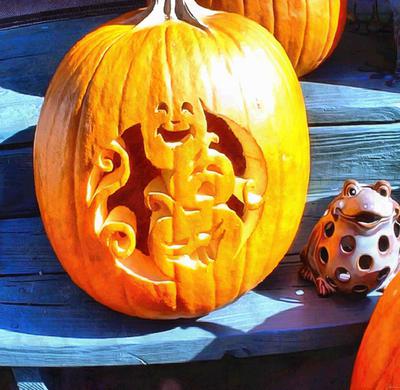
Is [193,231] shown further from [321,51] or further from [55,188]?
[321,51]

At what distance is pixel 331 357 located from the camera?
1.89m

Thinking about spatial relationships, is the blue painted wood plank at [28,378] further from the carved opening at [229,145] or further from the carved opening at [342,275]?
the carved opening at [342,275]

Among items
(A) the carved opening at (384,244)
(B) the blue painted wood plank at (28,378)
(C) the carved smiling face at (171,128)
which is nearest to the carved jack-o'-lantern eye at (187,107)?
(C) the carved smiling face at (171,128)

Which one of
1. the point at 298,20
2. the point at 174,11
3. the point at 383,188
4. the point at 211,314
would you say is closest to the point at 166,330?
the point at 211,314

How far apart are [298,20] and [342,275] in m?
0.65

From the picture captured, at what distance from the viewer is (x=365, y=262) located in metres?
1.40

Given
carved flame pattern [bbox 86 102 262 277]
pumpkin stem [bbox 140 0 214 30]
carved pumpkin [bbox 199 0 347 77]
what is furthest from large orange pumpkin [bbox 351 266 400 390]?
carved pumpkin [bbox 199 0 347 77]

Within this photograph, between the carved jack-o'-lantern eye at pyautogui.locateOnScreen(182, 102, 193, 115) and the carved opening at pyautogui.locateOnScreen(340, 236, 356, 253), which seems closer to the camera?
the carved jack-o'-lantern eye at pyautogui.locateOnScreen(182, 102, 193, 115)

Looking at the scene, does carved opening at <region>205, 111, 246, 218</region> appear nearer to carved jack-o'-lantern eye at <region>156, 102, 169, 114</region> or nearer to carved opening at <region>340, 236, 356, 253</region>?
carved jack-o'-lantern eye at <region>156, 102, 169, 114</region>

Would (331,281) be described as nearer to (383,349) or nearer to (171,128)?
(383,349)

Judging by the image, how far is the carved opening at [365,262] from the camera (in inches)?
54.8

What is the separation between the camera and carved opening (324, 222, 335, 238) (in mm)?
1416

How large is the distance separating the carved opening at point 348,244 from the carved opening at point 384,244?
0.19 ft

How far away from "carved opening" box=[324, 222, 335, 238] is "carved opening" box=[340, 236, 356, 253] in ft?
0.11
